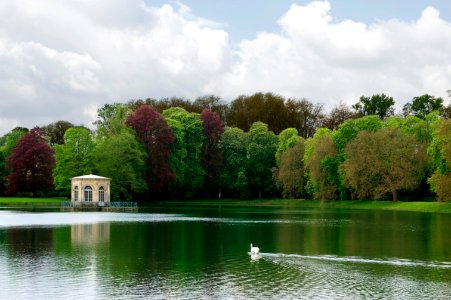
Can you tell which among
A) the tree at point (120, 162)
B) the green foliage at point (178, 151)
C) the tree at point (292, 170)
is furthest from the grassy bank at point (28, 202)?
the tree at point (292, 170)

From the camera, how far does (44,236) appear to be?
46.0 m

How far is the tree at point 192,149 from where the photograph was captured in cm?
11762

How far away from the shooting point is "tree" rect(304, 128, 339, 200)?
325 ft

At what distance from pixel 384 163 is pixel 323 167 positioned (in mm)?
10598

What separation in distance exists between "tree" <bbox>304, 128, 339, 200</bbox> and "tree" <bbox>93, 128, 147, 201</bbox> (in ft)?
90.1

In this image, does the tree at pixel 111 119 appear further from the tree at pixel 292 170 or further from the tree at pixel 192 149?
the tree at pixel 292 170

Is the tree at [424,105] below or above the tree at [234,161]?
above

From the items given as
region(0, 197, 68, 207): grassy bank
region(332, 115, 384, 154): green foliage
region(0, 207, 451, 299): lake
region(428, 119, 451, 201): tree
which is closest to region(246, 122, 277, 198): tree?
region(332, 115, 384, 154): green foliage

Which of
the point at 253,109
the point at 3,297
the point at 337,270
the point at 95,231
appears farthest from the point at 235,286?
the point at 253,109

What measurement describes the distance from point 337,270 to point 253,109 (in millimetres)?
109840

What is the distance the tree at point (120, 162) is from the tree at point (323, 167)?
27.5 meters

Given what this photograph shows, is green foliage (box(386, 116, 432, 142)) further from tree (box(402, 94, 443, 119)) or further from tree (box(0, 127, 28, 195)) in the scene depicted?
tree (box(0, 127, 28, 195))

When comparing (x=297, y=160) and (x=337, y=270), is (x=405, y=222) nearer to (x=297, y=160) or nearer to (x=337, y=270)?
(x=337, y=270)

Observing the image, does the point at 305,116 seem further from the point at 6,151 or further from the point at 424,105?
the point at 6,151
